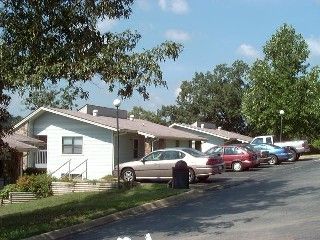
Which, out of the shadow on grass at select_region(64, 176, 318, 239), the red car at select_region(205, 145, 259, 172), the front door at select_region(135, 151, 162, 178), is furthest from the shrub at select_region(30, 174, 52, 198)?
the red car at select_region(205, 145, 259, 172)

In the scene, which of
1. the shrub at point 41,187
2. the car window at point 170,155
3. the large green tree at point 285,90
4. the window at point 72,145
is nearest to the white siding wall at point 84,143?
the window at point 72,145

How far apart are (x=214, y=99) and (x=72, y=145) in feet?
162

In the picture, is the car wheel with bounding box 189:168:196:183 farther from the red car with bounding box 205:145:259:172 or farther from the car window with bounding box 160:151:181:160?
the red car with bounding box 205:145:259:172

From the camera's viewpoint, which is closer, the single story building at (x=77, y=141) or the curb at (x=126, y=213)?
the curb at (x=126, y=213)

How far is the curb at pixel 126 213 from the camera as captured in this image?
42.8ft

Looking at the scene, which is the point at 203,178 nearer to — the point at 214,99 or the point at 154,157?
the point at 154,157

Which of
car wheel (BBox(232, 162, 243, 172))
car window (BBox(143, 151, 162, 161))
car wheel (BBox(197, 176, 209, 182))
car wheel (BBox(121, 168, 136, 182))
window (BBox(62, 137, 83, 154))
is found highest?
window (BBox(62, 137, 83, 154))

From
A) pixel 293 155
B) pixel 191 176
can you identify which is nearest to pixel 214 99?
pixel 293 155

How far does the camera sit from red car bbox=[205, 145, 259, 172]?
34750 mm

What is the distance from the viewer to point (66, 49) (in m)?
13.4

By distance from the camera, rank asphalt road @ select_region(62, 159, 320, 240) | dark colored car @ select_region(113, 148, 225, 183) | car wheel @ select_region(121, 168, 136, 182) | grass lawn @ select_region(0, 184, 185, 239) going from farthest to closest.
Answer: car wheel @ select_region(121, 168, 136, 182), dark colored car @ select_region(113, 148, 225, 183), grass lawn @ select_region(0, 184, 185, 239), asphalt road @ select_region(62, 159, 320, 240)

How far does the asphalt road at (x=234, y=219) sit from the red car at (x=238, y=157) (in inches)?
501

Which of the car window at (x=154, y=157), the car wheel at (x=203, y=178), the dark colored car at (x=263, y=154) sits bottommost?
the car wheel at (x=203, y=178)

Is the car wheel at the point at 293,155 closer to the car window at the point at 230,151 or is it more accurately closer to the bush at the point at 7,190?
the car window at the point at 230,151
